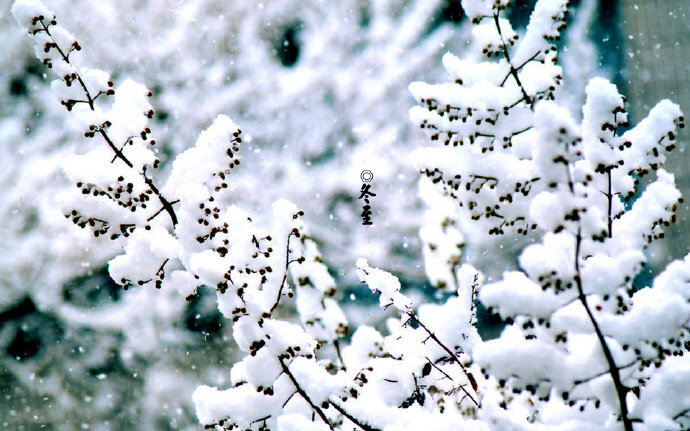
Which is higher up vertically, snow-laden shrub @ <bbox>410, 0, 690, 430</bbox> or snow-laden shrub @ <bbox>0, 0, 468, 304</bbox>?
snow-laden shrub @ <bbox>0, 0, 468, 304</bbox>

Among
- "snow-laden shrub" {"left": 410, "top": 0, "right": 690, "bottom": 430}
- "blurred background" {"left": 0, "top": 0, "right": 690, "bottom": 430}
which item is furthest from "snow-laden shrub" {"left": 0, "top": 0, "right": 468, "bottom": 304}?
"snow-laden shrub" {"left": 410, "top": 0, "right": 690, "bottom": 430}

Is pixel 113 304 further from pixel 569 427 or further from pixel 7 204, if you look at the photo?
pixel 569 427

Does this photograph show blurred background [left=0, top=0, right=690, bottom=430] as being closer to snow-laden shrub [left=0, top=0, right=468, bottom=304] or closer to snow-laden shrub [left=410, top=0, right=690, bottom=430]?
snow-laden shrub [left=0, top=0, right=468, bottom=304]

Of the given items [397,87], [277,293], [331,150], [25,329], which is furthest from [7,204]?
[277,293]

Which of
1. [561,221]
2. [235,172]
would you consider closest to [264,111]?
[235,172]

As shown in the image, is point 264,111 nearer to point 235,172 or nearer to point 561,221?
point 235,172

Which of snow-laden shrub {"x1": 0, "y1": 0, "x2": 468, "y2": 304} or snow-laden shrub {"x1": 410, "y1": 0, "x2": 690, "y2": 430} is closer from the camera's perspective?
snow-laden shrub {"x1": 410, "y1": 0, "x2": 690, "y2": 430}
